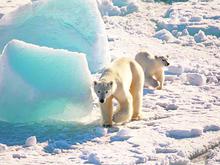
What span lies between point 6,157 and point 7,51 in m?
1.12

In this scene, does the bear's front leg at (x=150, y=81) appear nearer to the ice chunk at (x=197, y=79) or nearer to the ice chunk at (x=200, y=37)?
the ice chunk at (x=197, y=79)

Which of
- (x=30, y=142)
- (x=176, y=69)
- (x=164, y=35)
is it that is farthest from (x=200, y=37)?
(x=30, y=142)

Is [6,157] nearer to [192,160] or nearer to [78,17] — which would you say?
[192,160]

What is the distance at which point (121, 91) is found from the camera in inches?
188

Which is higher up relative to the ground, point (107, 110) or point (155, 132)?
point (107, 110)

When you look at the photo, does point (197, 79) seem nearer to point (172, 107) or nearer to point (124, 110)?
point (172, 107)

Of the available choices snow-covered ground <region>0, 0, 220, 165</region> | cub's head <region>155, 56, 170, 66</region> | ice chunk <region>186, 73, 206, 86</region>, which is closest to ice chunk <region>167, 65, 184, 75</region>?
snow-covered ground <region>0, 0, 220, 165</region>

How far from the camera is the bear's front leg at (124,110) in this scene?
4.79 metres

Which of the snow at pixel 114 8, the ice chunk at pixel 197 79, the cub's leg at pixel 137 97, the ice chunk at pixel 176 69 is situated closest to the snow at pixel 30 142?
the cub's leg at pixel 137 97

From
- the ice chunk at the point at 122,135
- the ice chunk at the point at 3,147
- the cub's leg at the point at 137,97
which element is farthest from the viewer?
the cub's leg at the point at 137,97

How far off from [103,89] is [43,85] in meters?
0.57

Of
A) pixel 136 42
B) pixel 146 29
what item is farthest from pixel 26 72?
pixel 146 29

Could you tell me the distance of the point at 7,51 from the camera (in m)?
5.04

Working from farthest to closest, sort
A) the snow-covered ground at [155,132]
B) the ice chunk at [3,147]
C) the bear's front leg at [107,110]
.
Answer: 1. the bear's front leg at [107,110]
2. the ice chunk at [3,147]
3. the snow-covered ground at [155,132]
